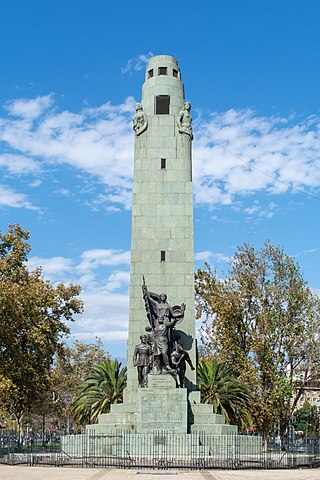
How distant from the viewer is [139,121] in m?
30.9

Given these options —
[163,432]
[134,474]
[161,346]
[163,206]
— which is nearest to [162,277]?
[163,206]

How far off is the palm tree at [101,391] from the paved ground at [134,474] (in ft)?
42.7

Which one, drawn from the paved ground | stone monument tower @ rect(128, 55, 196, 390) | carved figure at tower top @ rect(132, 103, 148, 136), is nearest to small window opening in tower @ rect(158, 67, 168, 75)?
stone monument tower @ rect(128, 55, 196, 390)

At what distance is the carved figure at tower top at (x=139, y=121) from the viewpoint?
101 feet

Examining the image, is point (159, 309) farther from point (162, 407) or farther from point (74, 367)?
point (74, 367)

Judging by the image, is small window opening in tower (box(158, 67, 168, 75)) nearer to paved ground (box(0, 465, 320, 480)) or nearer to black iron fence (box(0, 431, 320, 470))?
black iron fence (box(0, 431, 320, 470))

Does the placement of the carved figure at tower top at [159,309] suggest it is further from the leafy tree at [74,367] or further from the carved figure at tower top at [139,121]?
the leafy tree at [74,367]

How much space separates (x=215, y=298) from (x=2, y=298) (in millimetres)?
15977

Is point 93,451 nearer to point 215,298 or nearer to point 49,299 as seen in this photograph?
point 49,299

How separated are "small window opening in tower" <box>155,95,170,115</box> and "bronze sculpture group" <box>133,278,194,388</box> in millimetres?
9379

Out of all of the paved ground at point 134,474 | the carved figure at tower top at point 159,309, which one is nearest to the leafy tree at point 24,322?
the carved figure at tower top at point 159,309

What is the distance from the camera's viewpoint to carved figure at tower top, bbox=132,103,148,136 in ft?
101

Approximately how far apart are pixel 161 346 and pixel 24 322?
1059 centimetres

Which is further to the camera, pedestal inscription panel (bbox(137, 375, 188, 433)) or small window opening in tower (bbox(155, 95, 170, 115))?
small window opening in tower (bbox(155, 95, 170, 115))
